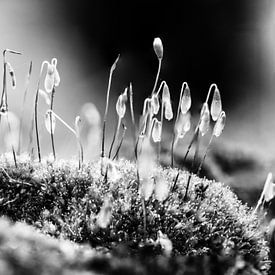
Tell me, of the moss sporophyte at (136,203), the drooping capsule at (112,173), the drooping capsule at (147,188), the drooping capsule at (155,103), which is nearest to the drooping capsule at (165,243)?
the moss sporophyte at (136,203)

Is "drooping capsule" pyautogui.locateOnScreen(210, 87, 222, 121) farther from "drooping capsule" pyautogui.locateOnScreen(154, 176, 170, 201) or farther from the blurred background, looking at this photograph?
the blurred background

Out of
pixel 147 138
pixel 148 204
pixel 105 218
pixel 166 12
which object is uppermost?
pixel 166 12

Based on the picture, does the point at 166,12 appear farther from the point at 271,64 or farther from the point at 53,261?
the point at 53,261

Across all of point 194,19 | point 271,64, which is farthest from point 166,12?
point 271,64

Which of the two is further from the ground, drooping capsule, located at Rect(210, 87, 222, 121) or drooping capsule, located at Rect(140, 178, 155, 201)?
drooping capsule, located at Rect(210, 87, 222, 121)

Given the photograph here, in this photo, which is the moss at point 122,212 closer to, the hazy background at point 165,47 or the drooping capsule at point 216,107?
the drooping capsule at point 216,107

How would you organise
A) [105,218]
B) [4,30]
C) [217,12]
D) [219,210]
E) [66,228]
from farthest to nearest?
[217,12]
[4,30]
[219,210]
[66,228]
[105,218]

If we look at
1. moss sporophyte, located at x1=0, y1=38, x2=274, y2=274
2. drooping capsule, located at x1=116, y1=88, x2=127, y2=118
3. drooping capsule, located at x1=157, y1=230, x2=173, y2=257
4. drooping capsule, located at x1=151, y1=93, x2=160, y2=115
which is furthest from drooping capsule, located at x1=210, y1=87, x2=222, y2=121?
drooping capsule, located at x1=157, y1=230, x2=173, y2=257
